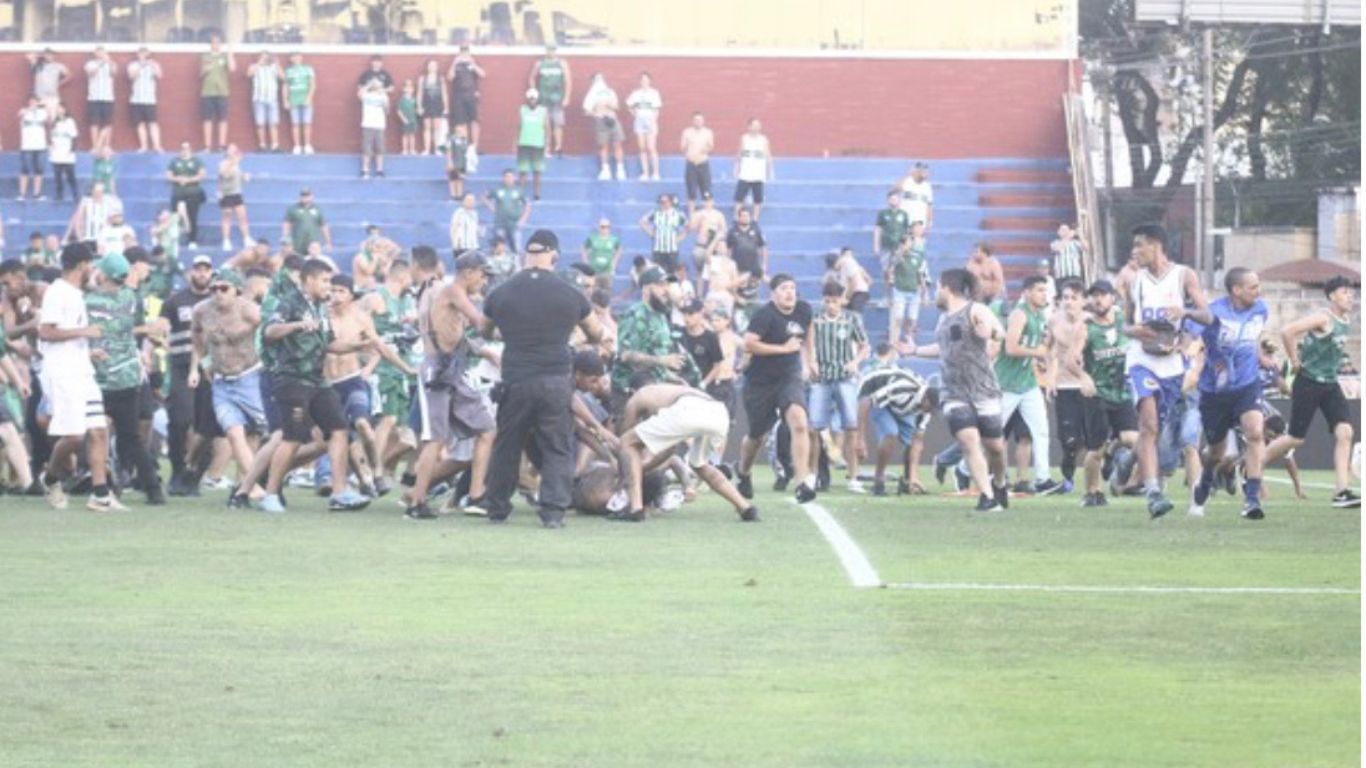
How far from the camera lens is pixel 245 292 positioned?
24203 millimetres

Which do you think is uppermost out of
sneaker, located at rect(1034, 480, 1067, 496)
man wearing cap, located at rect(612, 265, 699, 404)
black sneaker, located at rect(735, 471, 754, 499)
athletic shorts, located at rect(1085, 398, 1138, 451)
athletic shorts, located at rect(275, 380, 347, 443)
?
man wearing cap, located at rect(612, 265, 699, 404)

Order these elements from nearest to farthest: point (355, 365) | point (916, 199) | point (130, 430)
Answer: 1. point (130, 430)
2. point (355, 365)
3. point (916, 199)

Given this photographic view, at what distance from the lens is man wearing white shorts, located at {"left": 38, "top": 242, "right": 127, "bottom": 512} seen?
20.9 metres

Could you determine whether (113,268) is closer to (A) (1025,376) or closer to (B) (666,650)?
(A) (1025,376)

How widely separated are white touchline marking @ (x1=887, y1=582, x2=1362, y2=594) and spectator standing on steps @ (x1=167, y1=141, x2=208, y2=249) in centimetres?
3245

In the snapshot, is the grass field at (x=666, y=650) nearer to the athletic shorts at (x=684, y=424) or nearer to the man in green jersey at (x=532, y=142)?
the athletic shorts at (x=684, y=424)

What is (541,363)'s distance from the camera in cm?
2045

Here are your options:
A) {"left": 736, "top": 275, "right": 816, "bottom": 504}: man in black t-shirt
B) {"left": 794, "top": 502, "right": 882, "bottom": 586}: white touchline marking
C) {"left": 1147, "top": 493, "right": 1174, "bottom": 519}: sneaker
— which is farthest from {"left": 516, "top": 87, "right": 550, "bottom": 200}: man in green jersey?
{"left": 1147, "top": 493, "right": 1174, "bottom": 519}: sneaker

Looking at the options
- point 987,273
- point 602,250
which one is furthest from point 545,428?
point 602,250

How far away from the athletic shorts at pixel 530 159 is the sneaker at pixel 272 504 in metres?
27.0

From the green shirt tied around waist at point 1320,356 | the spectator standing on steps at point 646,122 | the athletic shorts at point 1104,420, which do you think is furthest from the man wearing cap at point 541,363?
the spectator standing on steps at point 646,122

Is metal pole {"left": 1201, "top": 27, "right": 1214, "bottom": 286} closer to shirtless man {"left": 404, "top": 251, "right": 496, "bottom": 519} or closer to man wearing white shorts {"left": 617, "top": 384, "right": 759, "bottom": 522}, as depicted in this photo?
shirtless man {"left": 404, "top": 251, "right": 496, "bottom": 519}

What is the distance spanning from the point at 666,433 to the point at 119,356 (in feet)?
13.4

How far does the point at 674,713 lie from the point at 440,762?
131cm
